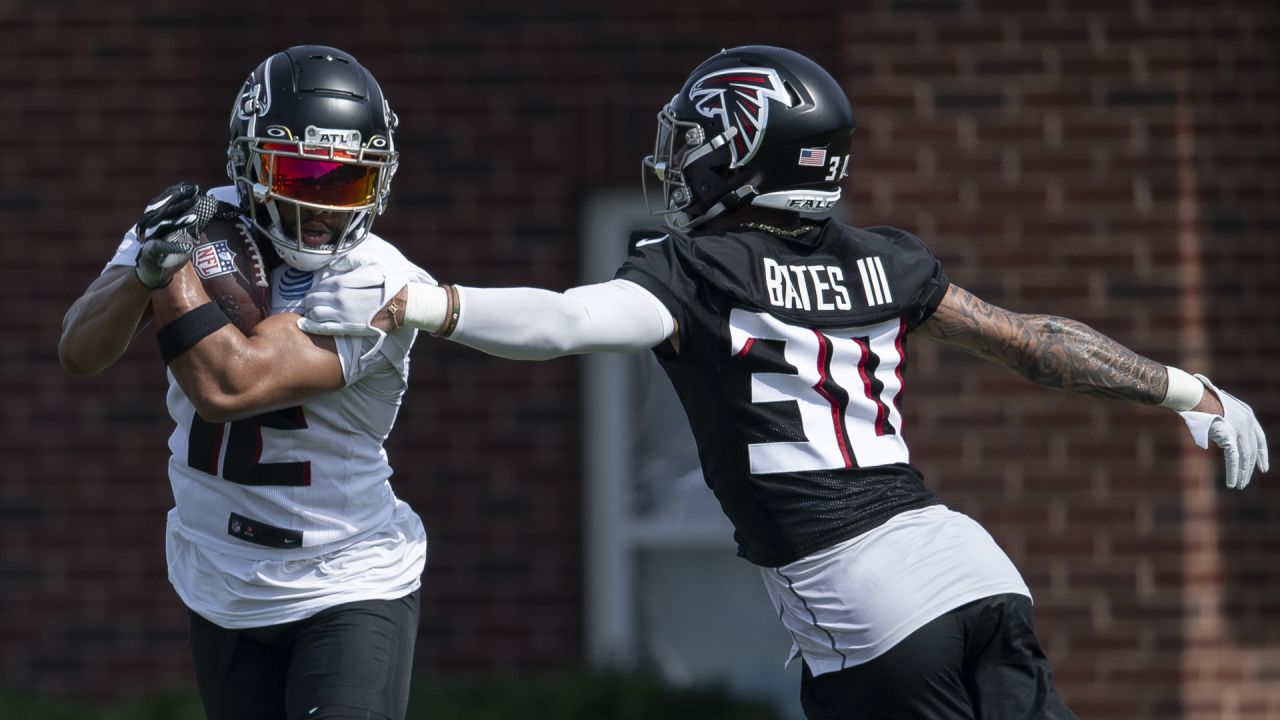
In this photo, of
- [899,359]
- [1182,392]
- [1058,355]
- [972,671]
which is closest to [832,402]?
[899,359]

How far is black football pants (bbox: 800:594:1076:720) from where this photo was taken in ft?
10.2

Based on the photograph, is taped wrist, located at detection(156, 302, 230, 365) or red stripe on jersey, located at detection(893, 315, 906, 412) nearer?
taped wrist, located at detection(156, 302, 230, 365)

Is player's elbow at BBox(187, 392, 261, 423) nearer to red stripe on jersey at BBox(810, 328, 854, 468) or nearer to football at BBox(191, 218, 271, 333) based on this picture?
football at BBox(191, 218, 271, 333)

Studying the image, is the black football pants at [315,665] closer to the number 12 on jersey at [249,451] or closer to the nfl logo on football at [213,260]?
the number 12 on jersey at [249,451]

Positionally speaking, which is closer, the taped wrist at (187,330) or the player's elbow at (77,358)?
the taped wrist at (187,330)

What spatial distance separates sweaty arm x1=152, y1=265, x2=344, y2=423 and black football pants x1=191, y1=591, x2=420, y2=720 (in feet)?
1.80

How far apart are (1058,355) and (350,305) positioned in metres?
1.63

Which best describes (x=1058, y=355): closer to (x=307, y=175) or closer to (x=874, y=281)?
(x=874, y=281)

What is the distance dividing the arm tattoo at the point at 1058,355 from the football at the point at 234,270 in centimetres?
154

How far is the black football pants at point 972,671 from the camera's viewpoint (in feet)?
10.2

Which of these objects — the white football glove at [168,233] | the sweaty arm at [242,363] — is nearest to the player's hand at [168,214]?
the white football glove at [168,233]

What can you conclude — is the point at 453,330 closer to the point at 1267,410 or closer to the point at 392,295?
the point at 392,295

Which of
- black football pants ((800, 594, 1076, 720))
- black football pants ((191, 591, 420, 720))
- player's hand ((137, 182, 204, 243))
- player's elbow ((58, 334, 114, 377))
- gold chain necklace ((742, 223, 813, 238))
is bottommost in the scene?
black football pants ((191, 591, 420, 720))

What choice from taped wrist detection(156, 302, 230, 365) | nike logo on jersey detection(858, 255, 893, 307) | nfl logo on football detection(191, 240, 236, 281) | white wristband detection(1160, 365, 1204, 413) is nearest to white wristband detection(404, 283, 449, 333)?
taped wrist detection(156, 302, 230, 365)
